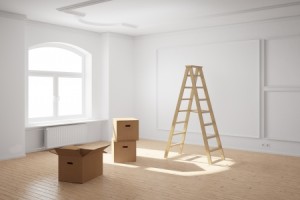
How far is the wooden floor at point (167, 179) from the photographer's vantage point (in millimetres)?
4145

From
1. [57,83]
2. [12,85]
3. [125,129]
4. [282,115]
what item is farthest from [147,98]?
[12,85]

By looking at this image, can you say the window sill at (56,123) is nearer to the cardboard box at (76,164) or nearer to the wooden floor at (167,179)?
the wooden floor at (167,179)

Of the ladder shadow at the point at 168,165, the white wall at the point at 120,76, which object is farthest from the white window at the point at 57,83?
the ladder shadow at the point at 168,165

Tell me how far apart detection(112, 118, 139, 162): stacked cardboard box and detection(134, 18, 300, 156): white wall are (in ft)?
7.28

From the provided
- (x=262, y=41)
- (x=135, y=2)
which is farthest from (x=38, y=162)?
(x=262, y=41)

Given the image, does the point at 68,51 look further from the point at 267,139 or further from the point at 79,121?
the point at 267,139

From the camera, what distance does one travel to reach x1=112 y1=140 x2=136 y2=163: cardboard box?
5883 mm

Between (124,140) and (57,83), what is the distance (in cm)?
247

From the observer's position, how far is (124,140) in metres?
5.91

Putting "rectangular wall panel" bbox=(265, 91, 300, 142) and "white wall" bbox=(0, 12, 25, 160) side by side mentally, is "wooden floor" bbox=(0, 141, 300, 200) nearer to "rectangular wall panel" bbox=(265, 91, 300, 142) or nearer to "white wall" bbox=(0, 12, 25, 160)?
"white wall" bbox=(0, 12, 25, 160)

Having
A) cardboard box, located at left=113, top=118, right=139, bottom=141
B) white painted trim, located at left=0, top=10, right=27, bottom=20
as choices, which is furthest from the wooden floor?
white painted trim, located at left=0, top=10, right=27, bottom=20

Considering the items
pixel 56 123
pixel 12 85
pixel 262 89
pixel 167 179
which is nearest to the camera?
pixel 167 179

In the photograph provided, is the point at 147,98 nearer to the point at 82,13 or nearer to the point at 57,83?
the point at 57,83

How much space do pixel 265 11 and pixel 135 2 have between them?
2325 millimetres
